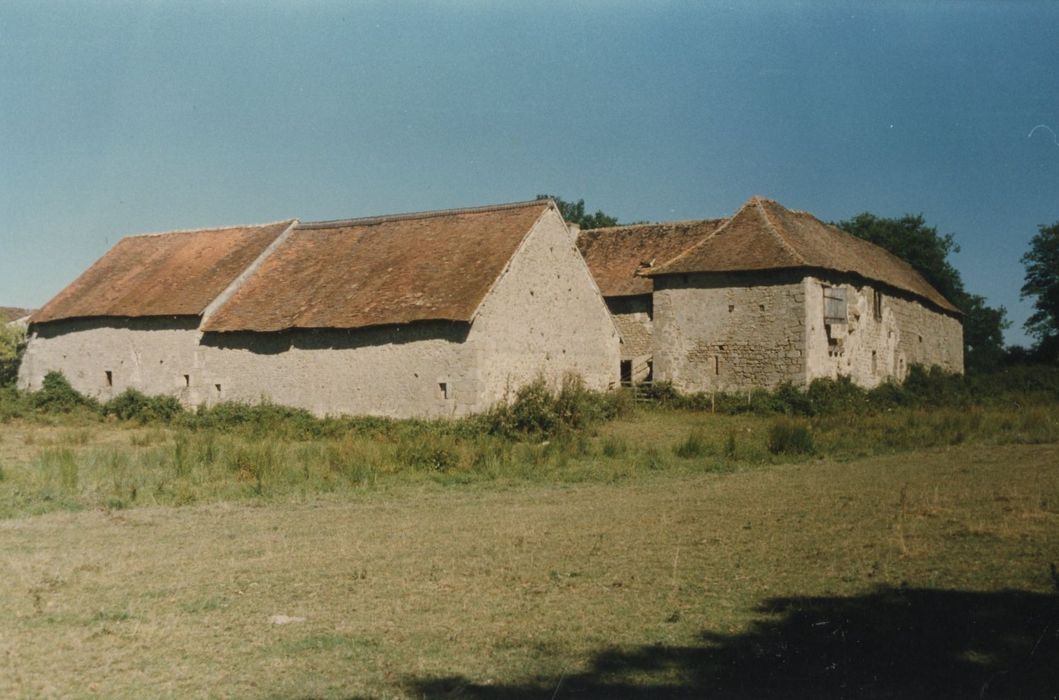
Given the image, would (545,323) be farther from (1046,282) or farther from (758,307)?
(1046,282)

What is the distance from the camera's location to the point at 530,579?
28.6 feet

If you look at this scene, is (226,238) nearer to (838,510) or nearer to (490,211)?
(490,211)

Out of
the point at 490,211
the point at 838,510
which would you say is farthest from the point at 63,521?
the point at 490,211

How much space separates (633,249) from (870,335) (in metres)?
10.4

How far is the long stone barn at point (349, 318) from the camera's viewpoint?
85.3 feet

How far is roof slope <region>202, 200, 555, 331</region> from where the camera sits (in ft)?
87.3

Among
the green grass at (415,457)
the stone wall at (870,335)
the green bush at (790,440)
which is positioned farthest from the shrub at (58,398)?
the stone wall at (870,335)

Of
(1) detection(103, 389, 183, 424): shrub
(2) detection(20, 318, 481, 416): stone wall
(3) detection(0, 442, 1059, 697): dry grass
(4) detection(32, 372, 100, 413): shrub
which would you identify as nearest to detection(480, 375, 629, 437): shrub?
(2) detection(20, 318, 481, 416): stone wall

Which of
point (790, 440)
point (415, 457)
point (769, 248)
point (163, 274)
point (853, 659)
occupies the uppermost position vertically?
point (769, 248)

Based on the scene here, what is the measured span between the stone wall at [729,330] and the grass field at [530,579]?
13801 mm

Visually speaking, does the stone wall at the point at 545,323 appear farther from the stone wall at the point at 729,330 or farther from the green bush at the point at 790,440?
the green bush at the point at 790,440

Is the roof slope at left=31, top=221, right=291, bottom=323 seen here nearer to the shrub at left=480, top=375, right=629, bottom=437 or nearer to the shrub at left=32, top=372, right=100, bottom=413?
the shrub at left=32, top=372, right=100, bottom=413

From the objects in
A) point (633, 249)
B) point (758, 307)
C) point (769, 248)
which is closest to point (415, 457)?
point (758, 307)

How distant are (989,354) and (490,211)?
41.1 m
